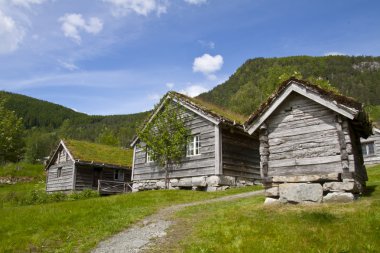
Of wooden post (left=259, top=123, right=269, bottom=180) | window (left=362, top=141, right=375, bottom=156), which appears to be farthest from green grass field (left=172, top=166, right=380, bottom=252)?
window (left=362, top=141, right=375, bottom=156)

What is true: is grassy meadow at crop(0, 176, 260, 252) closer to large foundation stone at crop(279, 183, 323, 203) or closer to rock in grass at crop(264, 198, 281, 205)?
rock in grass at crop(264, 198, 281, 205)

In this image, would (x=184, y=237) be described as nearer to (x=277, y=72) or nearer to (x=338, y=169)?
(x=338, y=169)

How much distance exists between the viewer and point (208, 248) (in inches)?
324

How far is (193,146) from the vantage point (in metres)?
24.5

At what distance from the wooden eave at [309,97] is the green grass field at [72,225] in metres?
5.97

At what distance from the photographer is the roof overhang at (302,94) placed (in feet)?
41.4

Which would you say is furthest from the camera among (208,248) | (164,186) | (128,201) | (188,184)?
(164,186)

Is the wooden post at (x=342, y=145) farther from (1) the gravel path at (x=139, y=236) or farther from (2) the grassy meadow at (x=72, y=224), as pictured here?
(2) the grassy meadow at (x=72, y=224)

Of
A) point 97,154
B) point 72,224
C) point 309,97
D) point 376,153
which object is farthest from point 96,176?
point 376,153

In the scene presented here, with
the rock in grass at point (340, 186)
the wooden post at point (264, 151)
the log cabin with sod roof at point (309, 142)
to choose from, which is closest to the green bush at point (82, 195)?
the log cabin with sod roof at point (309, 142)

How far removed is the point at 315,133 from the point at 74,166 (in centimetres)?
2714

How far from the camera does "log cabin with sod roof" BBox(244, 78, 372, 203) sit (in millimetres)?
12641

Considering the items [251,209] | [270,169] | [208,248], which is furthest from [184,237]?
[270,169]

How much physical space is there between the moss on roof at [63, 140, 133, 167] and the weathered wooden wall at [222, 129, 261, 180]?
16.6m
